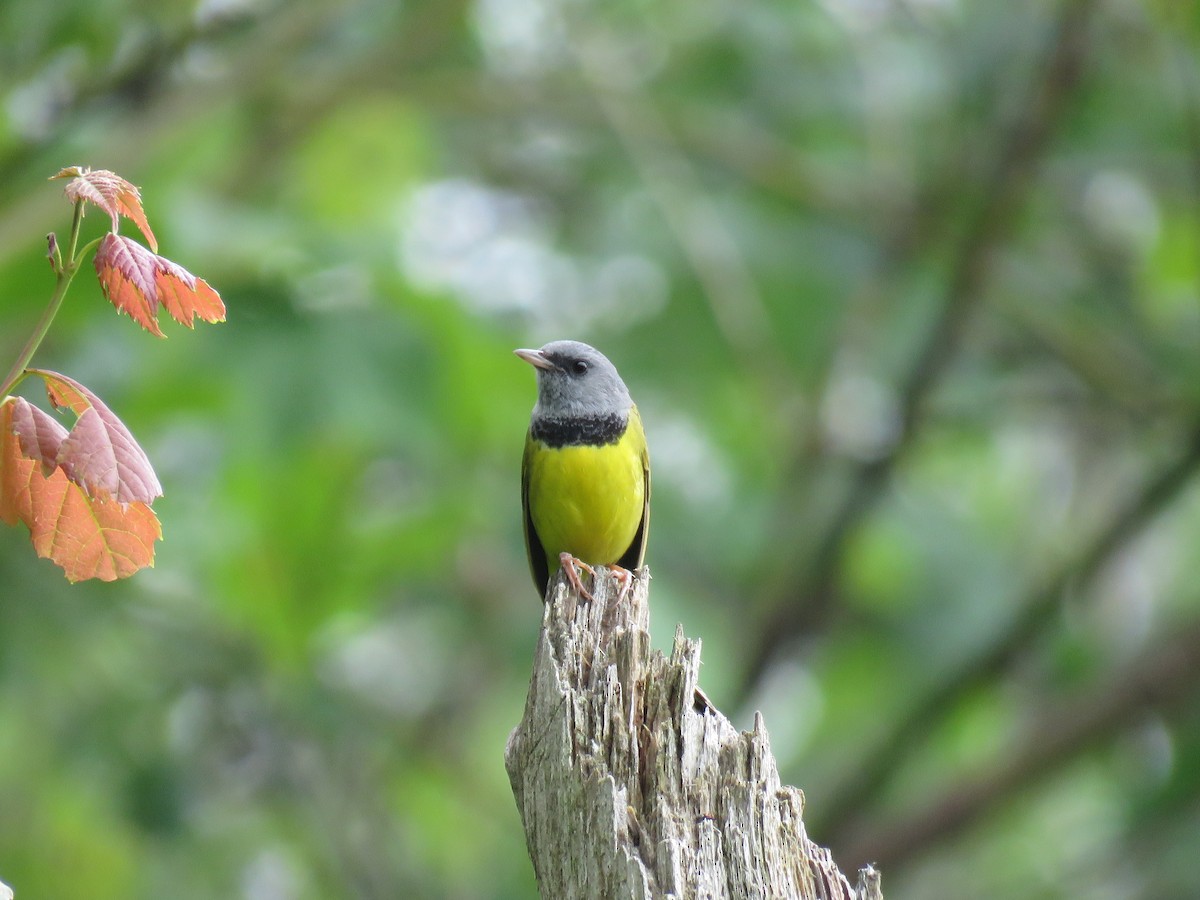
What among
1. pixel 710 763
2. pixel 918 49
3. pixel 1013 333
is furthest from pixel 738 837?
pixel 918 49

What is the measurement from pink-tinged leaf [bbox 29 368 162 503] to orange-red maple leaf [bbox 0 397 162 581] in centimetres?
12

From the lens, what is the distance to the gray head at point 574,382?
6590 millimetres

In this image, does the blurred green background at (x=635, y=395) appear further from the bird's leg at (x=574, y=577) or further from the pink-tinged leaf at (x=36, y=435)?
the pink-tinged leaf at (x=36, y=435)

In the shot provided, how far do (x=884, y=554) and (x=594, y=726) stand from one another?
8.02 metres

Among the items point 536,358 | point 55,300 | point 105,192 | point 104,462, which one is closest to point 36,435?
point 104,462

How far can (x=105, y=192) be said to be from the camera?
2.50 metres

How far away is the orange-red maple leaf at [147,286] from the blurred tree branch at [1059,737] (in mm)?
6901

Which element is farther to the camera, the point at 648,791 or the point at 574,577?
the point at 574,577

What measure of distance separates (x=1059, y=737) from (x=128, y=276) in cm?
707

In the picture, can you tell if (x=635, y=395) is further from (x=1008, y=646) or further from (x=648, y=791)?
(x=648, y=791)

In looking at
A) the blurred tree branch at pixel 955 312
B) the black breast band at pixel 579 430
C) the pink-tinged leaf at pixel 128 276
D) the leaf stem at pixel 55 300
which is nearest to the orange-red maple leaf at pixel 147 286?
the pink-tinged leaf at pixel 128 276

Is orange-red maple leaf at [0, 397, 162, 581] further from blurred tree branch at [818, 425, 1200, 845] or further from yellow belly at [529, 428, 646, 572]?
blurred tree branch at [818, 425, 1200, 845]

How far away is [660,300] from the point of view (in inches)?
449

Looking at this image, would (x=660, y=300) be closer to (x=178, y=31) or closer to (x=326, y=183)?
(x=326, y=183)
